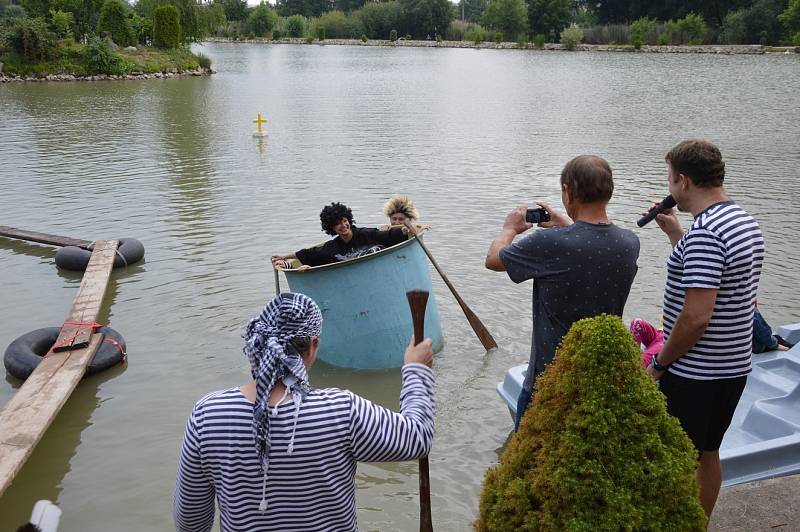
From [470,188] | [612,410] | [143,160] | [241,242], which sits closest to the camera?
[612,410]

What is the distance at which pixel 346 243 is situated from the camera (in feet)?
19.6

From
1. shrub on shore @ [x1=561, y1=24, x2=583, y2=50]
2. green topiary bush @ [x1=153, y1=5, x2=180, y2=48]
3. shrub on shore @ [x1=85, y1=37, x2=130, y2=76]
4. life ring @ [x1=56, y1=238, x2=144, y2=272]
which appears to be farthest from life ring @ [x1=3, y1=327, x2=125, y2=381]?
shrub on shore @ [x1=561, y1=24, x2=583, y2=50]

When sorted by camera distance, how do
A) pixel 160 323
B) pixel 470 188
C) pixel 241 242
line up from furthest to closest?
pixel 470 188 → pixel 241 242 → pixel 160 323

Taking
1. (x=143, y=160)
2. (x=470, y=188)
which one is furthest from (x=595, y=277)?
(x=143, y=160)

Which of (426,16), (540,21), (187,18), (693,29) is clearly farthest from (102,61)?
(426,16)

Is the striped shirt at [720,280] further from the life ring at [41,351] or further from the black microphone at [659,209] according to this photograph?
the life ring at [41,351]

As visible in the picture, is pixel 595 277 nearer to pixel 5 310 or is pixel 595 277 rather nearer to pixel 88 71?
pixel 5 310

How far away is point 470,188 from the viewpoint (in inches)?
498

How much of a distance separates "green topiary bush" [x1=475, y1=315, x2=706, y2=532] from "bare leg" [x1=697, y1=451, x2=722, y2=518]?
0.92m

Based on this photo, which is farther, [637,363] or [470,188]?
[470,188]

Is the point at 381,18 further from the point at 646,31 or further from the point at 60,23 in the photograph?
the point at 60,23

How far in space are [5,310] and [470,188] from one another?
7553mm

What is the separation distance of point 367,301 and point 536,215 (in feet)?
8.49

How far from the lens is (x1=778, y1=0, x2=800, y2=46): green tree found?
184ft
